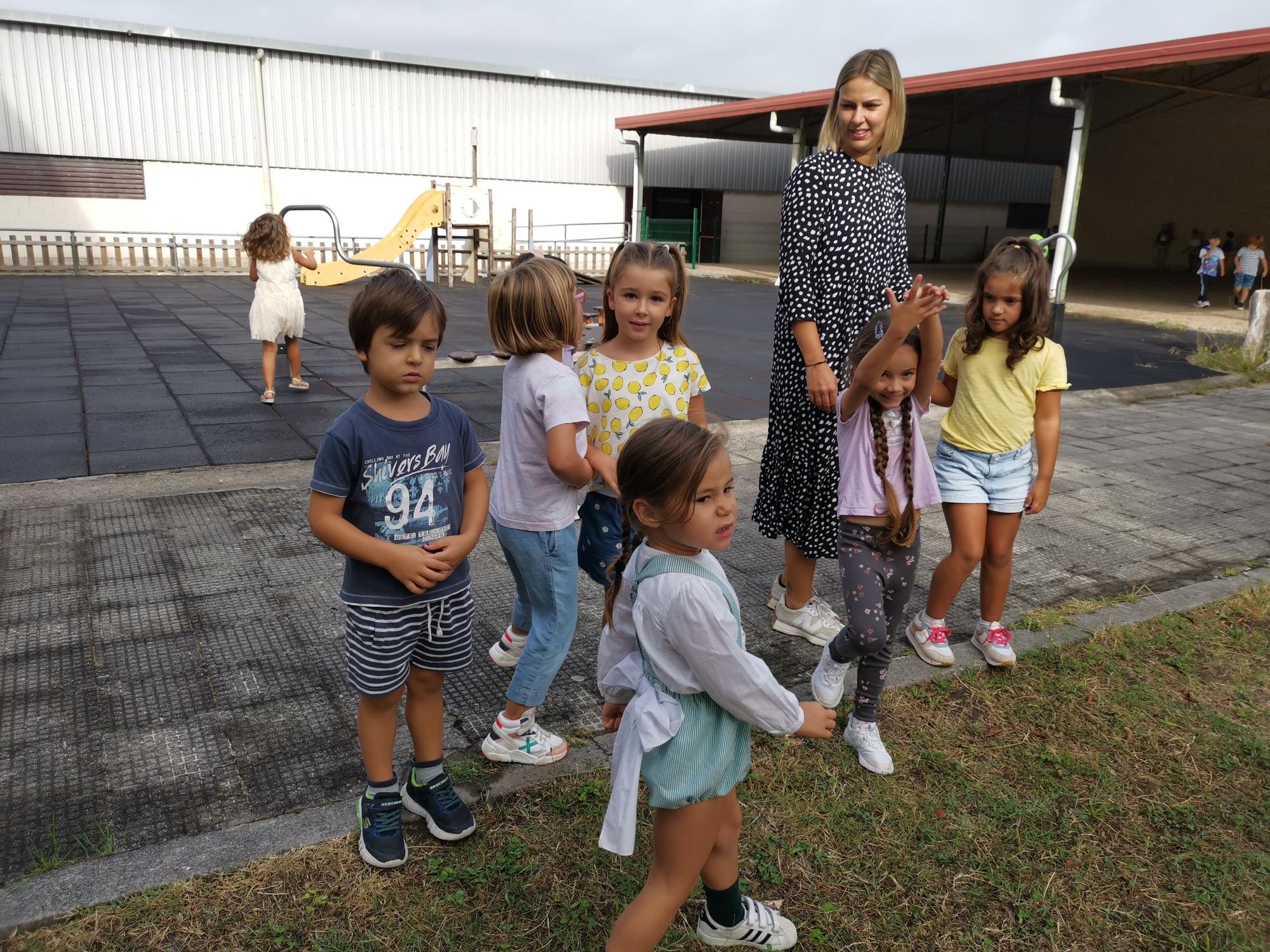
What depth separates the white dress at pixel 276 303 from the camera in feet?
24.3

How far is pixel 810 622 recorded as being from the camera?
364 centimetres

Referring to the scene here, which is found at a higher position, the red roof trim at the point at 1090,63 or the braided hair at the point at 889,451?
the red roof trim at the point at 1090,63

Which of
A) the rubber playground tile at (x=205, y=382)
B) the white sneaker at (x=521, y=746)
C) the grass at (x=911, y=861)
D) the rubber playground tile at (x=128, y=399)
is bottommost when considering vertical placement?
the grass at (x=911, y=861)

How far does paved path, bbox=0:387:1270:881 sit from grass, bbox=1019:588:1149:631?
111mm

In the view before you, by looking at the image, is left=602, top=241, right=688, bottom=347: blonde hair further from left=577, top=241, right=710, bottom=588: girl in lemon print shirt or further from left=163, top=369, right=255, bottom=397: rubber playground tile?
left=163, top=369, right=255, bottom=397: rubber playground tile

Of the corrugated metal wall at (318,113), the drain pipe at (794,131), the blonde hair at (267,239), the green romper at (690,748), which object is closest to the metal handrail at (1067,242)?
the green romper at (690,748)

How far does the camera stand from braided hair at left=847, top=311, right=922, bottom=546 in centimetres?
274

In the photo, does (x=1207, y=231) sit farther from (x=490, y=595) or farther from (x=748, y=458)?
(x=490, y=595)

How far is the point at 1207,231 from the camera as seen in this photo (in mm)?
26125

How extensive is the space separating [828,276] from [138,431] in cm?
520

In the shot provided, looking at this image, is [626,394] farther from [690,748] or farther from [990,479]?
[990,479]

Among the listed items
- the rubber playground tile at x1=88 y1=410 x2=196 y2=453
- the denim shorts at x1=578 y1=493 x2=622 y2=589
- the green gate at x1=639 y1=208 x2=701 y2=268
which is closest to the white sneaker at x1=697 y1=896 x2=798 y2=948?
the denim shorts at x1=578 y1=493 x2=622 y2=589

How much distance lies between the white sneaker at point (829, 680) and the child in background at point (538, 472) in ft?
2.86

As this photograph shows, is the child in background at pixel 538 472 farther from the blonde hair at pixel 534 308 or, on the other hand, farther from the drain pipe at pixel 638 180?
the drain pipe at pixel 638 180
